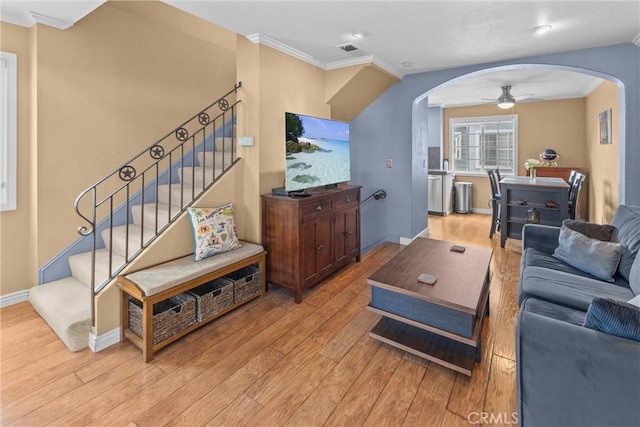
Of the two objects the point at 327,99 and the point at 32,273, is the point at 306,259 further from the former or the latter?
the point at 32,273

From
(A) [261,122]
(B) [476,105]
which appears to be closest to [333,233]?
(A) [261,122]

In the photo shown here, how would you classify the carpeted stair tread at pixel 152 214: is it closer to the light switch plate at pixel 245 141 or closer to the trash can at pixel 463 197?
the light switch plate at pixel 245 141

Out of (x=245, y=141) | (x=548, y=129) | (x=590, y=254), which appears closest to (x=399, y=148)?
(x=245, y=141)

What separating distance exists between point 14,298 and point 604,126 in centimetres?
759

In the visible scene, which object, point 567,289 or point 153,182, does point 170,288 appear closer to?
point 153,182

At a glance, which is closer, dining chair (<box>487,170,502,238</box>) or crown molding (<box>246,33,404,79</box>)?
crown molding (<box>246,33,404,79</box>)

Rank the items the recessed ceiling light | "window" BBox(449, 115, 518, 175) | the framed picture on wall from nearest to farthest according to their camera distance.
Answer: the recessed ceiling light < the framed picture on wall < "window" BBox(449, 115, 518, 175)

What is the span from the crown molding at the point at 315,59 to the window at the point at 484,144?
429 centimetres

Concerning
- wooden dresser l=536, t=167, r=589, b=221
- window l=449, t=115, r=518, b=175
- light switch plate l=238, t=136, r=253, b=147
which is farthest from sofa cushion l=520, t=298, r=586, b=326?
window l=449, t=115, r=518, b=175

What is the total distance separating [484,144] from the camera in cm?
784

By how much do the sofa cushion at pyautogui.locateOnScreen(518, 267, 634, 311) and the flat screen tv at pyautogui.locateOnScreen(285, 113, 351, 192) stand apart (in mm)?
2050

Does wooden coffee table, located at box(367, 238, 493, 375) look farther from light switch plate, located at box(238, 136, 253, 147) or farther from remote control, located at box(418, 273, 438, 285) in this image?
light switch plate, located at box(238, 136, 253, 147)

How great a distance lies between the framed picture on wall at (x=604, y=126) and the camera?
15.5 feet
